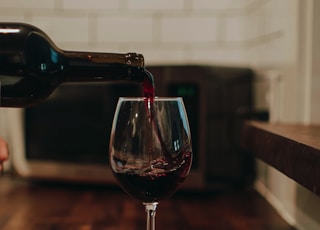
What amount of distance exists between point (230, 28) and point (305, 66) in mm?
612

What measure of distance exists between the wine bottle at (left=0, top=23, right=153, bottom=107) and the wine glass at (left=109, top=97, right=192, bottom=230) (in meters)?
0.03

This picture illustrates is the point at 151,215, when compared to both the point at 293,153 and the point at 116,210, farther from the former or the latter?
the point at 116,210

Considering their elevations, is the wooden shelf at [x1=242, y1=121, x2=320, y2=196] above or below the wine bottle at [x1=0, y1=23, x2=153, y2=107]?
below

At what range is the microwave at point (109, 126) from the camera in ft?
3.75

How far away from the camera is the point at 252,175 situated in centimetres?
129

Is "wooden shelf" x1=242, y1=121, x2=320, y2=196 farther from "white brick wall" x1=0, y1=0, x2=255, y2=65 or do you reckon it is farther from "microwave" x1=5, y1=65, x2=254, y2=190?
"white brick wall" x1=0, y1=0, x2=255, y2=65

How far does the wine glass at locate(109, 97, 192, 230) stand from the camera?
57 centimetres

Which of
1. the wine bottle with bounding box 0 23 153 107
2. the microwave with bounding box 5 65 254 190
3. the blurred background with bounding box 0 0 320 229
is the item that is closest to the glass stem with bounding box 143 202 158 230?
the wine bottle with bounding box 0 23 153 107

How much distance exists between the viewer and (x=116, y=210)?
101 centimetres

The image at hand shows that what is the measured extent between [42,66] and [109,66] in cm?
8

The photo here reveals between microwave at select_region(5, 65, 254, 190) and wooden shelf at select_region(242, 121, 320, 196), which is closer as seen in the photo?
wooden shelf at select_region(242, 121, 320, 196)

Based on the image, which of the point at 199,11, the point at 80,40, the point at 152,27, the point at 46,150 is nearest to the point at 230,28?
the point at 199,11

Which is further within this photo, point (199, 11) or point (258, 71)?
point (199, 11)

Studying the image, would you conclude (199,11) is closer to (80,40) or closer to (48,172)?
(80,40)
